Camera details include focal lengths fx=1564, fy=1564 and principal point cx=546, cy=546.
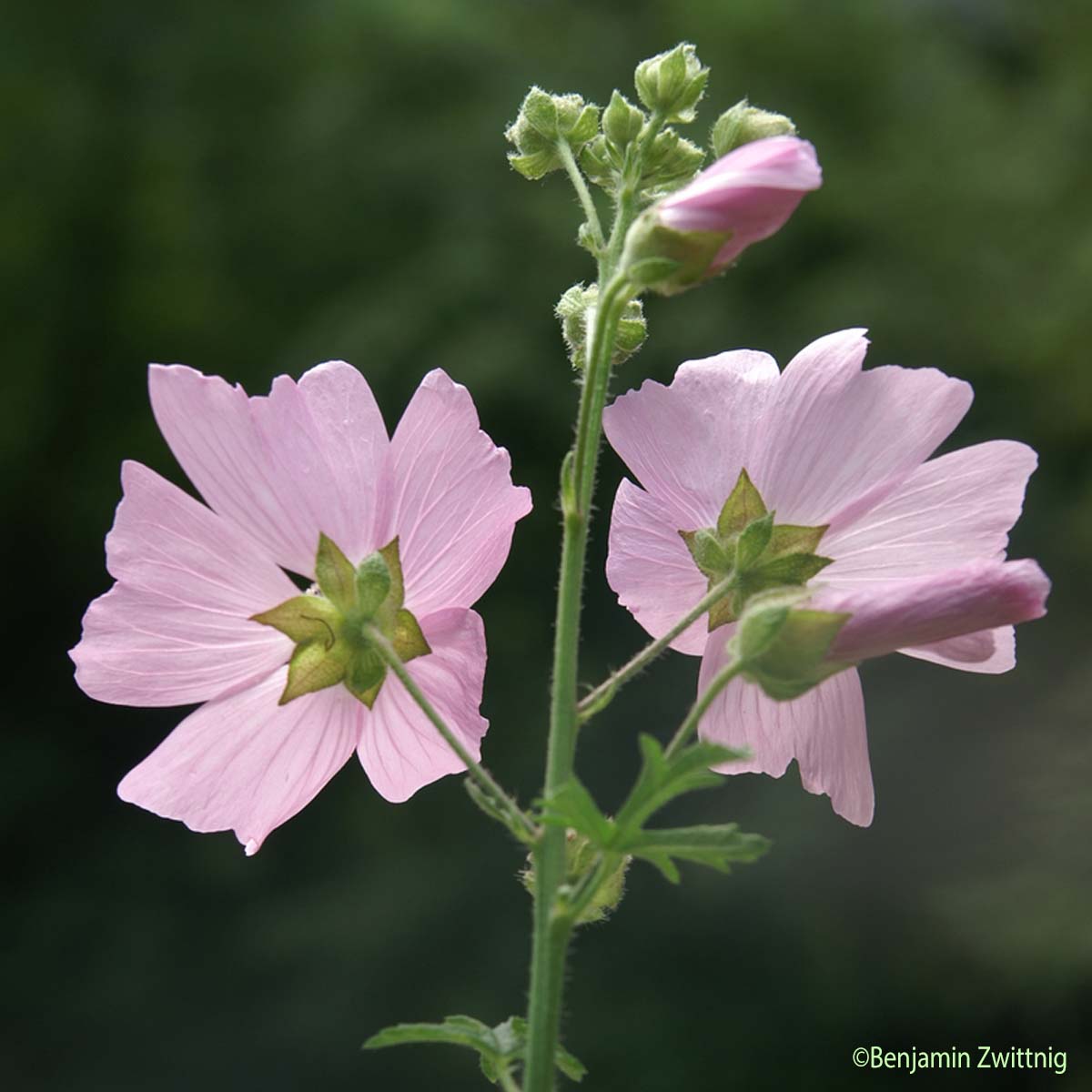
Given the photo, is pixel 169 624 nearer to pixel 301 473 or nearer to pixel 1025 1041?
pixel 301 473

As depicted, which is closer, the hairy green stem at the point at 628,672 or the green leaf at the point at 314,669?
the hairy green stem at the point at 628,672

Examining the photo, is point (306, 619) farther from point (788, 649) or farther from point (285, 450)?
point (788, 649)

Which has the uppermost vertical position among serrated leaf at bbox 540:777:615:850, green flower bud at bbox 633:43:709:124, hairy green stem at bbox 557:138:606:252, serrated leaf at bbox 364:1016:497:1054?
green flower bud at bbox 633:43:709:124

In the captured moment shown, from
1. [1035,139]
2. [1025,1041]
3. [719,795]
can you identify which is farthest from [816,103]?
[1025,1041]

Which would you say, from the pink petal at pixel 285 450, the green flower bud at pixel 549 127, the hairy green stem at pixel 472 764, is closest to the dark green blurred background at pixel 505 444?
the green flower bud at pixel 549 127

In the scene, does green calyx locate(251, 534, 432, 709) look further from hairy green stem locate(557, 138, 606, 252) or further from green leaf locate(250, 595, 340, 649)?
hairy green stem locate(557, 138, 606, 252)

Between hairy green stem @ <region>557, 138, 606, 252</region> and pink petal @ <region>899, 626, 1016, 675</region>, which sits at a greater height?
A: hairy green stem @ <region>557, 138, 606, 252</region>

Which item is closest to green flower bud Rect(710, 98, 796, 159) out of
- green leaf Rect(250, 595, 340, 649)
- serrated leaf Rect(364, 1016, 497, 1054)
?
green leaf Rect(250, 595, 340, 649)

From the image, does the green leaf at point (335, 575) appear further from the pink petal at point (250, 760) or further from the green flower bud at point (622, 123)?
the green flower bud at point (622, 123)
